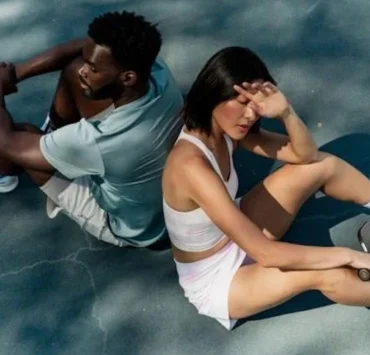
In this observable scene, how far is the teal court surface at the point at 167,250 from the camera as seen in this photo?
2.79 metres

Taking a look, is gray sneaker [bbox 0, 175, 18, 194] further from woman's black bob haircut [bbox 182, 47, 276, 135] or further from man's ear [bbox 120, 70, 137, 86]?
woman's black bob haircut [bbox 182, 47, 276, 135]

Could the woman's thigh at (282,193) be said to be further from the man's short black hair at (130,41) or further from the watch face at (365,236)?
the man's short black hair at (130,41)

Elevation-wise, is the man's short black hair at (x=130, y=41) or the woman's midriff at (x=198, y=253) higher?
the man's short black hair at (x=130, y=41)

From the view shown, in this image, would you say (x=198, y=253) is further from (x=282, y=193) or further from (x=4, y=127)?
(x=4, y=127)

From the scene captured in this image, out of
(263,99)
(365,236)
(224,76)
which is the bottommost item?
(365,236)

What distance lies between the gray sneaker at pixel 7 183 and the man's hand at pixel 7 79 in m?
0.46

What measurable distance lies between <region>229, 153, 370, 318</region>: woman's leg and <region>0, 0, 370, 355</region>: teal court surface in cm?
18

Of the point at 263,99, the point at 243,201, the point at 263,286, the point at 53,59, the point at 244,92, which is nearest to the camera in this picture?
the point at 244,92

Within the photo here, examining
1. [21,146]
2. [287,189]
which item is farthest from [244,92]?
[21,146]

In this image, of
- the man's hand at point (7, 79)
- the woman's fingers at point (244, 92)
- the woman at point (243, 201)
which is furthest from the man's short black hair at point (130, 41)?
the man's hand at point (7, 79)

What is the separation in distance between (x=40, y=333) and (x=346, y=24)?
6.30ft

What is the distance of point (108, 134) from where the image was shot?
251 cm

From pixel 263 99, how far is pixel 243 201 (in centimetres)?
46

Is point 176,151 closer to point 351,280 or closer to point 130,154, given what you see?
point 130,154
